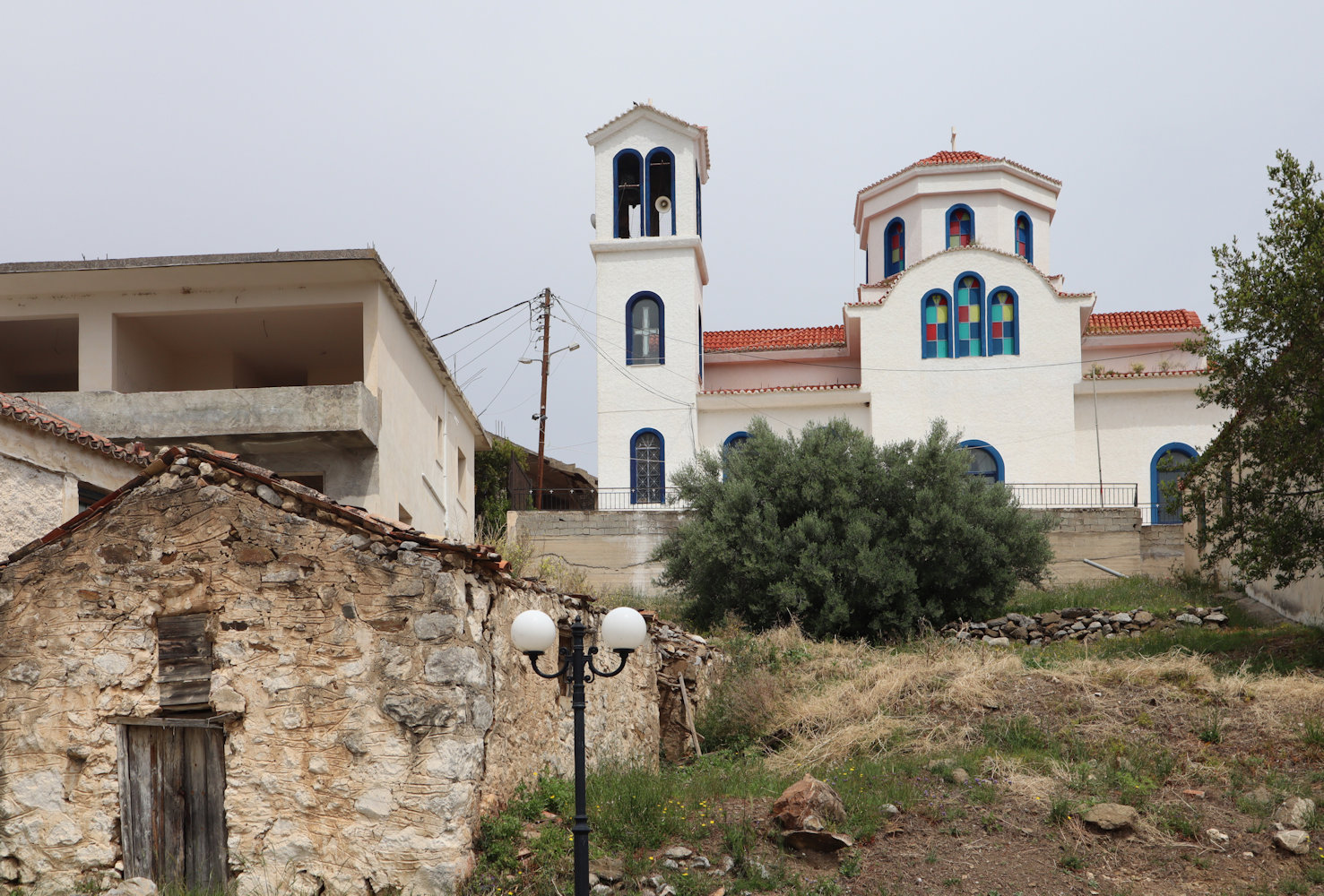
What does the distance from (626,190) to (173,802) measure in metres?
27.7

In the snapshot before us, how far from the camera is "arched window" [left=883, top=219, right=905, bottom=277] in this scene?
37.7 meters

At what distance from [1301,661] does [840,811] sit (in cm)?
829

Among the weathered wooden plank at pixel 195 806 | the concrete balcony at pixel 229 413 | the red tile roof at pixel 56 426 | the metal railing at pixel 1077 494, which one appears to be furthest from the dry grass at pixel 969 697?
the metal railing at pixel 1077 494

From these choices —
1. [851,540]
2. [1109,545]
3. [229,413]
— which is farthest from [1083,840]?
[1109,545]

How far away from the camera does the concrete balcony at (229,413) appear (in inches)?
720

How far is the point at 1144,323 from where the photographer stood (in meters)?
36.0

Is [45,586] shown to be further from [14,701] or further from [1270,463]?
[1270,463]

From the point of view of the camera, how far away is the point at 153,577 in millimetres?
9250

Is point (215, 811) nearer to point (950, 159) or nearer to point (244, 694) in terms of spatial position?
point (244, 694)

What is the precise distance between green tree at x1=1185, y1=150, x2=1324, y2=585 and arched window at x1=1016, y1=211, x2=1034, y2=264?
2090cm

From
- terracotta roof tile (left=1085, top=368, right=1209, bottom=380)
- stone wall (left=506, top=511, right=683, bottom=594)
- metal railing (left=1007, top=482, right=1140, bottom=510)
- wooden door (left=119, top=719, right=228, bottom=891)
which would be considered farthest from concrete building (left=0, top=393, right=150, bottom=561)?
terracotta roof tile (left=1085, top=368, right=1209, bottom=380)

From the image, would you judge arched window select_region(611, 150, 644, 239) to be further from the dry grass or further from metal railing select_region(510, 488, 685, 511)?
the dry grass

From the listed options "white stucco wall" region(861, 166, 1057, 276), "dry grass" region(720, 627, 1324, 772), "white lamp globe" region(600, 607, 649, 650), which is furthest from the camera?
"white stucco wall" region(861, 166, 1057, 276)

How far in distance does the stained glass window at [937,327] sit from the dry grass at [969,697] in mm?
18155
